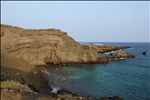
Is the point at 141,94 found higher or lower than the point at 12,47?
lower

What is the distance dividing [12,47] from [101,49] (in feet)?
207

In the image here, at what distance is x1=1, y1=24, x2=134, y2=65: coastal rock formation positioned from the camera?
2117 inches

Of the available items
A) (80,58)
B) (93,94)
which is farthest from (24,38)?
(93,94)

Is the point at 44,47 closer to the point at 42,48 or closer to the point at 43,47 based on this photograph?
the point at 43,47

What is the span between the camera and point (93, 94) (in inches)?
1203

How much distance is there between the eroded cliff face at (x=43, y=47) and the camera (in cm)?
5375

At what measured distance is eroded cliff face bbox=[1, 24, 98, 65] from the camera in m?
53.8

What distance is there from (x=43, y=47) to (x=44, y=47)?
0.87 ft

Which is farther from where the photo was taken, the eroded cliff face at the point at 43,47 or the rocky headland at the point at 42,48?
the eroded cliff face at the point at 43,47

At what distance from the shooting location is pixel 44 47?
5859 centimetres

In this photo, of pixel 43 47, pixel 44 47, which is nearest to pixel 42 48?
pixel 43 47

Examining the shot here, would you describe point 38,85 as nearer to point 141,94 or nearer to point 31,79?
point 31,79

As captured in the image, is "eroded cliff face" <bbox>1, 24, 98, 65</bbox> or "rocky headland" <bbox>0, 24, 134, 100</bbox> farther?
"eroded cliff face" <bbox>1, 24, 98, 65</bbox>

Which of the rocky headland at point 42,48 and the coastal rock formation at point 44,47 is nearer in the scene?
the rocky headland at point 42,48
